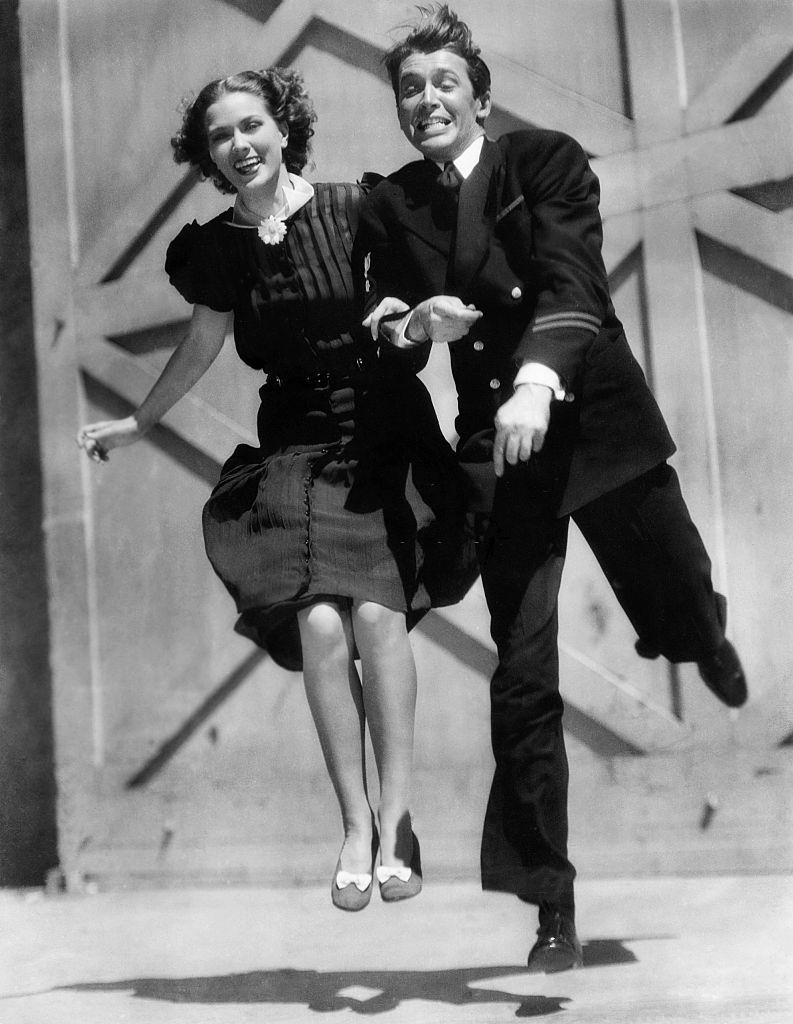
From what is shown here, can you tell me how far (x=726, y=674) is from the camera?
11.1 ft

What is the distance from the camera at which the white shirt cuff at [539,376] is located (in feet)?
9.59

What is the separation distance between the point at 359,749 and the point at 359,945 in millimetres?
720

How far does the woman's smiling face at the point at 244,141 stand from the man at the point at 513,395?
25 cm

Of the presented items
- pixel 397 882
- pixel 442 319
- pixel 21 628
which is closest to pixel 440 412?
pixel 442 319

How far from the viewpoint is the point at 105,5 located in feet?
12.7

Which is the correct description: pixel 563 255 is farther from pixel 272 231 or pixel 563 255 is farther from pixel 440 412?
pixel 440 412

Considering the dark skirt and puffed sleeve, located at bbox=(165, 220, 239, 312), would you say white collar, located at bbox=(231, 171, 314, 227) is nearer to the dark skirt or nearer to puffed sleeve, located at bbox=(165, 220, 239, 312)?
puffed sleeve, located at bbox=(165, 220, 239, 312)

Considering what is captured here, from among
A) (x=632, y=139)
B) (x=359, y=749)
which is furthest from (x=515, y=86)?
(x=359, y=749)

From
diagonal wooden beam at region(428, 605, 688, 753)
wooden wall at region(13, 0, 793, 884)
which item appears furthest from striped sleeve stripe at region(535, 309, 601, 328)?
diagonal wooden beam at region(428, 605, 688, 753)

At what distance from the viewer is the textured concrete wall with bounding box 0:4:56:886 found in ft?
13.3

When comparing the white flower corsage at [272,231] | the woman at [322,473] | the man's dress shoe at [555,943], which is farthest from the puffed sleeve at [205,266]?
the man's dress shoe at [555,943]

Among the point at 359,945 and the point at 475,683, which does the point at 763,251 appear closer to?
the point at 475,683

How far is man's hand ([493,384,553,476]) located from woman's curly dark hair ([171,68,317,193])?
0.86 m

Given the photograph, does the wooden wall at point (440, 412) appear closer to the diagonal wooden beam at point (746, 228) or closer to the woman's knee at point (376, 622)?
the diagonal wooden beam at point (746, 228)
